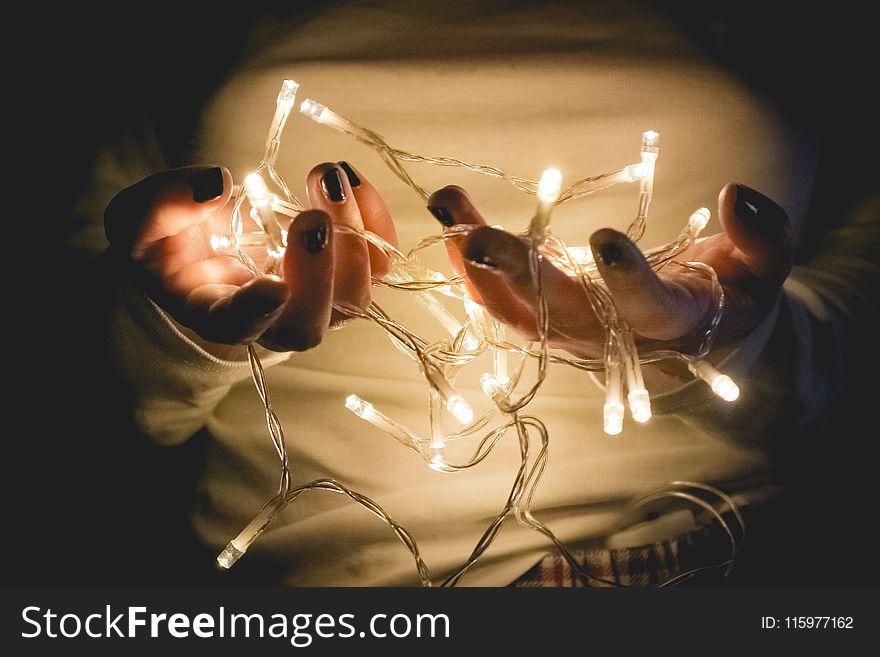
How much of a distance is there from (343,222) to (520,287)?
0.18 meters

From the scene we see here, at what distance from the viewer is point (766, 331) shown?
0.57 m

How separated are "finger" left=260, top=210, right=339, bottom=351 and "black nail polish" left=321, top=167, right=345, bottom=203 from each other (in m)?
0.07

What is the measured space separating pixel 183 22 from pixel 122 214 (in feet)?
1.36

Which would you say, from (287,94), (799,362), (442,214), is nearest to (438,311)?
(442,214)

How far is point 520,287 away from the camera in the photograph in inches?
18.2

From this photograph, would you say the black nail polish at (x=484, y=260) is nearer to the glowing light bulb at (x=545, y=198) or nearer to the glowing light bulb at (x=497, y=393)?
the glowing light bulb at (x=545, y=198)

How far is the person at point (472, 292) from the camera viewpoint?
533 millimetres

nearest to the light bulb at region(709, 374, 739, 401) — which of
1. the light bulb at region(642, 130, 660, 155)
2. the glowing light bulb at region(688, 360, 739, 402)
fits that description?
the glowing light bulb at region(688, 360, 739, 402)

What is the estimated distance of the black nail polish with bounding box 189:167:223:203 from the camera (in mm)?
514

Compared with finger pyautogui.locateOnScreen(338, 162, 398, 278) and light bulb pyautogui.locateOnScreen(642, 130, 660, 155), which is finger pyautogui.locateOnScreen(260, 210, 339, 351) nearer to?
finger pyautogui.locateOnScreen(338, 162, 398, 278)

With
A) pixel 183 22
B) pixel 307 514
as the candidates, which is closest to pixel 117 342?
pixel 307 514

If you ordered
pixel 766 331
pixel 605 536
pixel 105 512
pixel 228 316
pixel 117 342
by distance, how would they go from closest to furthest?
pixel 228 316 < pixel 766 331 < pixel 117 342 < pixel 605 536 < pixel 105 512

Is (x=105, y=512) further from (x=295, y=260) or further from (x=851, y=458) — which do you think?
(x=851, y=458)

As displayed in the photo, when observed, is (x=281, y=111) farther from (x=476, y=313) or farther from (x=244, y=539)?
(x=244, y=539)
